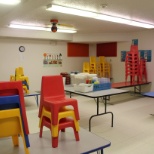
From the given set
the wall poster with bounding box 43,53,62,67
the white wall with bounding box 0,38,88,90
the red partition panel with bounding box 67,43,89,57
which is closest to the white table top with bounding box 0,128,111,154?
the white wall with bounding box 0,38,88,90

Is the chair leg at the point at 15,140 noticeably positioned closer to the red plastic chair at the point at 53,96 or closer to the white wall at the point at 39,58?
the red plastic chair at the point at 53,96

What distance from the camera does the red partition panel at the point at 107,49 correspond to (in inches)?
348

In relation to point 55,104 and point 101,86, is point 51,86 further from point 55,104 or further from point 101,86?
point 101,86

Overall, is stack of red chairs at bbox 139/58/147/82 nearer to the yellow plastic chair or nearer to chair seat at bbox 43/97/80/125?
chair seat at bbox 43/97/80/125

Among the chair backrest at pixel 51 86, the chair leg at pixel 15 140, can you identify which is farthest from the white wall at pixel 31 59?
the chair leg at pixel 15 140

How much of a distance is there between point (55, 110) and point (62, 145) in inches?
15.5

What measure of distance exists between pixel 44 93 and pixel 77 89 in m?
1.72

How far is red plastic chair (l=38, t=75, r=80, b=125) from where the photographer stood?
7.52 ft

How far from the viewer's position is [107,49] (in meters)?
9.15

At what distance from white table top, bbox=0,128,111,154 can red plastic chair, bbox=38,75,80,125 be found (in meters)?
0.28

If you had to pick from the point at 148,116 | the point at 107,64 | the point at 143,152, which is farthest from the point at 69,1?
the point at 107,64

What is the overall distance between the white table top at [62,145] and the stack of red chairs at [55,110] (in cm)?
8

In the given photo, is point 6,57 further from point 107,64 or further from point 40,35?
point 107,64

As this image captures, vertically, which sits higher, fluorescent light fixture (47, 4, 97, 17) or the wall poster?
fluorescent light fixture (47, 4, 97, 17)
